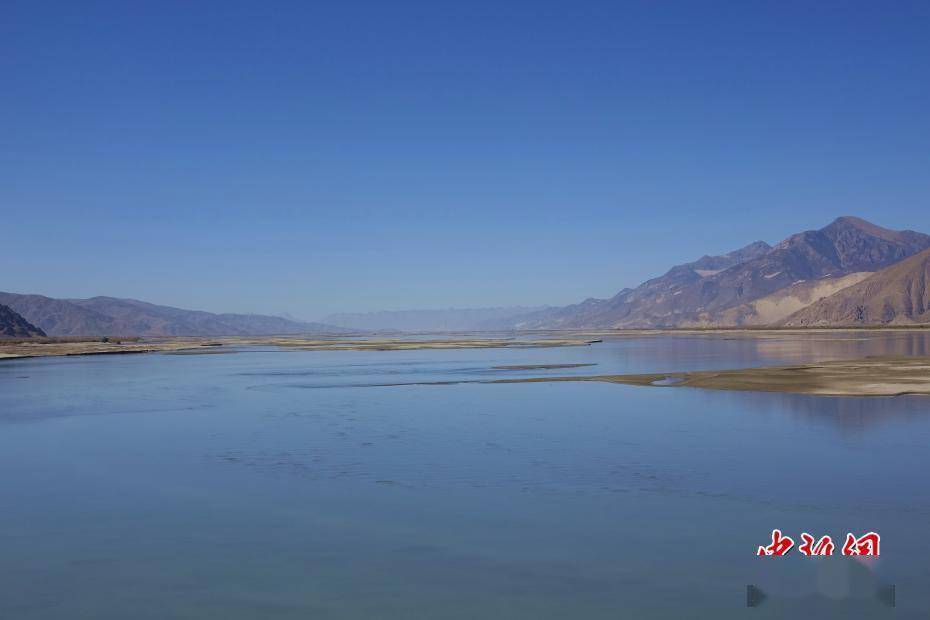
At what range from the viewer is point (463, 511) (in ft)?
52.5

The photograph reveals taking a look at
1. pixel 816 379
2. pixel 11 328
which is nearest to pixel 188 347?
pixel 11 328

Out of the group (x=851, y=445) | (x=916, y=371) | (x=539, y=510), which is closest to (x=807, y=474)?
(x=851, y=445)

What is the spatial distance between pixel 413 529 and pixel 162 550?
4522 mm

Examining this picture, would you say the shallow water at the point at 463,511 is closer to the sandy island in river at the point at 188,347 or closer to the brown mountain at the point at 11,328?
the sandy island in river at the point at 188,347

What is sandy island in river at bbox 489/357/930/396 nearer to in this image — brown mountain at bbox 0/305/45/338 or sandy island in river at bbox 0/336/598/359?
sandy island in river at bbox 0/336/598/359

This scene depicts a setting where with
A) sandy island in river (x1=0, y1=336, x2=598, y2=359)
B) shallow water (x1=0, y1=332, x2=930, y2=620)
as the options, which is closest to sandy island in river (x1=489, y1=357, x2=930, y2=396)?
shallow water (x1=0, y1=332, x2=930, y2=620)

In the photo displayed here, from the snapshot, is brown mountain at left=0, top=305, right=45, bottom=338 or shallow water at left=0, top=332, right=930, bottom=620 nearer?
shallow water at left=0, top=332, right=930, bottom=620

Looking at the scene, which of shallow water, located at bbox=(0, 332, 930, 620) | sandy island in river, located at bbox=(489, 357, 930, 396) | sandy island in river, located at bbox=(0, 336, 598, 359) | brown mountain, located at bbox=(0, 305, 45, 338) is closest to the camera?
shallow water, located at bbox=(0, 332, 930, 620)

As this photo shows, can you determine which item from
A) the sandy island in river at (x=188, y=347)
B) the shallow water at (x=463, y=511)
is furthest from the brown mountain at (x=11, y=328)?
the shallow water at (x=463, y=511)

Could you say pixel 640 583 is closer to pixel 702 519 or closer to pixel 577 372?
pixel 702 519

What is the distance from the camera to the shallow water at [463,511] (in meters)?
11.4

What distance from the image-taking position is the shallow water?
11375 mm

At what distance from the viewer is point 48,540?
47.5ft

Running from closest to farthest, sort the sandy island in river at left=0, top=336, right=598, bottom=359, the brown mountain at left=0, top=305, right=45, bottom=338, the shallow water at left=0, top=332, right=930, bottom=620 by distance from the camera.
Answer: the shallow water at left=0, top=332, right=930, bottom=620 < the sandy island in river at left=0, top=336, right=598, bottom=359 < the brown mountain at left=0, top=305, right=45, bottom=338
